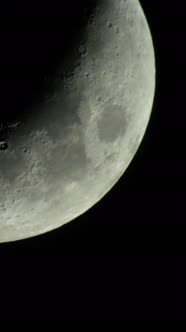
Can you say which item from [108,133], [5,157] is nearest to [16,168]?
[5,157]

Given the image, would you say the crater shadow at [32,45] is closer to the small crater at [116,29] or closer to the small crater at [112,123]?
the small crater at [116,29]

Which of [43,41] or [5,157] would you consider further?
[5,157]

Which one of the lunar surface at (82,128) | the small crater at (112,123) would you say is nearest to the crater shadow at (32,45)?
the lunar surface at (82,128)

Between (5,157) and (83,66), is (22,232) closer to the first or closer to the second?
(5,157)

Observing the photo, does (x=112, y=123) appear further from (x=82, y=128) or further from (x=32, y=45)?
(x=32, y=45)

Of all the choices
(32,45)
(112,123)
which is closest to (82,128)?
(112,123)

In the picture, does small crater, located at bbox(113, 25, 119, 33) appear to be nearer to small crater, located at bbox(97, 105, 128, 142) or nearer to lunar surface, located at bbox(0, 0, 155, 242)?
lunar surface, located at bbox(0, 0, 155, 242)

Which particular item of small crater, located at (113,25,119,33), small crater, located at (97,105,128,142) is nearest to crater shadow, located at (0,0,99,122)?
small crater, located at (113,25,119,33)
